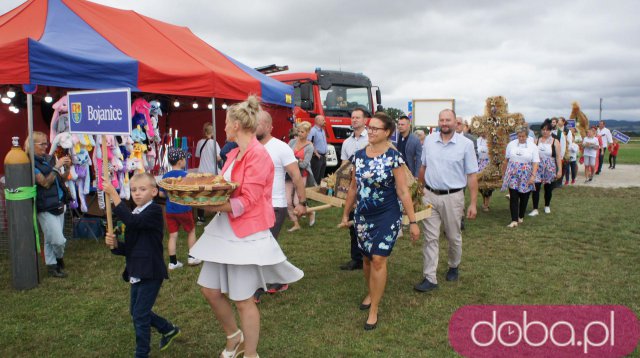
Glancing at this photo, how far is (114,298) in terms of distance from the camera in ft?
15.6

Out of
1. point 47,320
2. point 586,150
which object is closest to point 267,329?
point 47,320

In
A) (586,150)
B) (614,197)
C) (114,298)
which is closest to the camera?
(114,298)

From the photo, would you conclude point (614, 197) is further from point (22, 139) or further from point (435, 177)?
point (22, 139)

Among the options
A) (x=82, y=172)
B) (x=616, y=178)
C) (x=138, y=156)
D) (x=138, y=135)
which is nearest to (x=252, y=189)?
(x=82, y=172)

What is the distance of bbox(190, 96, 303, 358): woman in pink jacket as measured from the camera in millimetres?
2918

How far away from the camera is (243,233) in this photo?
116 inches

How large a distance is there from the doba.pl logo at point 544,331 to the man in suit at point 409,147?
264cm

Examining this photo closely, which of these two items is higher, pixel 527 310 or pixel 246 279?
pixel 246 279

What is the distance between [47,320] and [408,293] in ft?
11.3

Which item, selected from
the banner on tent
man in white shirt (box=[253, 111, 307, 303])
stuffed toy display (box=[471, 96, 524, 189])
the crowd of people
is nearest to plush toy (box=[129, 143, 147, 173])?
the crowd of people

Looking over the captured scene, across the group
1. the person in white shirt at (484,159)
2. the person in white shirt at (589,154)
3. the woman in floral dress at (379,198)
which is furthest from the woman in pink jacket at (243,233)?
the person in white shirt at (589,154)

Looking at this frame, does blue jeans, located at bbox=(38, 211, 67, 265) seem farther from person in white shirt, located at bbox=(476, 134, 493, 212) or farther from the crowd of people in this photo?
person in white shirt, located at bbox=(476, 134, 493, 212)

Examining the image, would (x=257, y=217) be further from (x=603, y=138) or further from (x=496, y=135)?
(x=603, y=138)

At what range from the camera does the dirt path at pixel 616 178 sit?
561 inches
